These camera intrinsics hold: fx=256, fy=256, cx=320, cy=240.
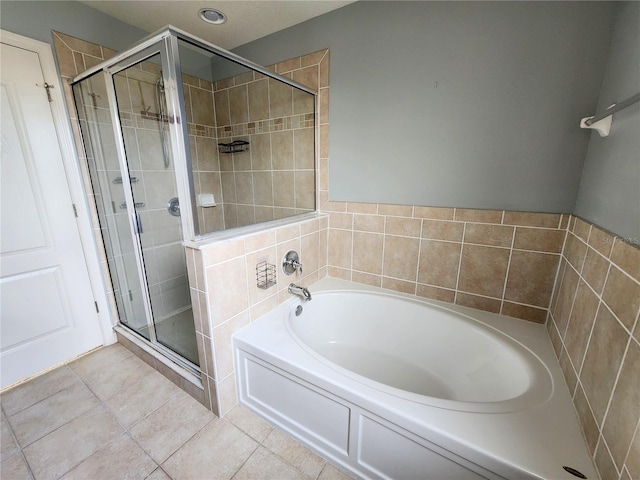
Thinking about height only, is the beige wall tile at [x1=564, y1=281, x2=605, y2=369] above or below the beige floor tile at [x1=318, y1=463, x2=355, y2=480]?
above

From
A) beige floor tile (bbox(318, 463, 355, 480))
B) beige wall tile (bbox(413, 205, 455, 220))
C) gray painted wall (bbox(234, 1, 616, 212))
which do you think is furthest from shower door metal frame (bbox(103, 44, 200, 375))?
beige wall tile (bbox(413, 205, 455, 220))

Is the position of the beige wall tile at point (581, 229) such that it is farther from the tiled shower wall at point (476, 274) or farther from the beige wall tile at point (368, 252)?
the beige wall tile at point (368, 252)

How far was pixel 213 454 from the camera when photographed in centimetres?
115

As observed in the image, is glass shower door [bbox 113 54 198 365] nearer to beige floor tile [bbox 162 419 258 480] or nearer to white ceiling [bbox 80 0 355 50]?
beige floor tile [bbox 162 419 258 480]

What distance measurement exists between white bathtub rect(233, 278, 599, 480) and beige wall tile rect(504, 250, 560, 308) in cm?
15

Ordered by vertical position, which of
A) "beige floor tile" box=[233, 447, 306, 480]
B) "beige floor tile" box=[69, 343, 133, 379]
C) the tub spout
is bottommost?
"beige floor tile" box=[233, 447, 306, 480]

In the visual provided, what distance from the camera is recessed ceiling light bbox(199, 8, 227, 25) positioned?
163cm

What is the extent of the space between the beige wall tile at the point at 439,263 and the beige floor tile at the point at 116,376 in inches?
73.2

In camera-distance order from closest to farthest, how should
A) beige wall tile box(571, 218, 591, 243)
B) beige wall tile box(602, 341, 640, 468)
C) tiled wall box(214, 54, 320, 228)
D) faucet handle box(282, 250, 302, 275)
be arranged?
beige wall tile box(602, 341, 640, 468)
beige wall tile box(571, 218, 591, 243)
faucet handle box(282, 250, 302, 275)
tiled wall box(214, 54, 320, 228)

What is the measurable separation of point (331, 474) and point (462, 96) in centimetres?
191

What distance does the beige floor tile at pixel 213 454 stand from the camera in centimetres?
108

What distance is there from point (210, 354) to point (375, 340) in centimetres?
102

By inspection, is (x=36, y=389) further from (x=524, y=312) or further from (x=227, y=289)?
(x=524, y=312)

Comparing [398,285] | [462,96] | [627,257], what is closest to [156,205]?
[398,285]
